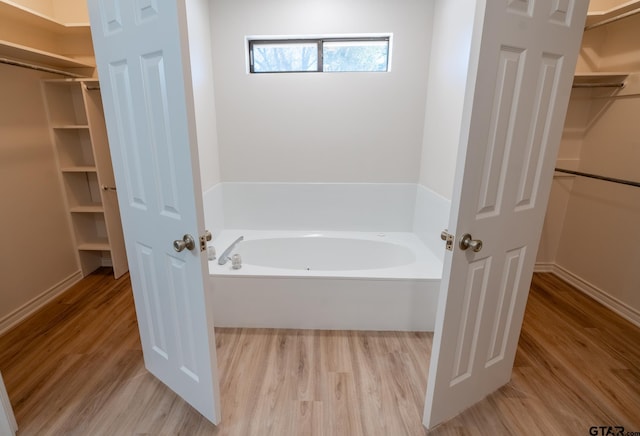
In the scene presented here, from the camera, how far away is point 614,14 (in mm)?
2072

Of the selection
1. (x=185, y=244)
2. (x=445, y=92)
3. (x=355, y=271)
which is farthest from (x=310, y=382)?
(x=445, y=92)

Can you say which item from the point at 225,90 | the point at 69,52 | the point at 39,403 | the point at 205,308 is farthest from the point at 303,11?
the point at 39,403

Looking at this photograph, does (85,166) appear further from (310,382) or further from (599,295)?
(599,295)

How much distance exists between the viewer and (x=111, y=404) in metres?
1.52

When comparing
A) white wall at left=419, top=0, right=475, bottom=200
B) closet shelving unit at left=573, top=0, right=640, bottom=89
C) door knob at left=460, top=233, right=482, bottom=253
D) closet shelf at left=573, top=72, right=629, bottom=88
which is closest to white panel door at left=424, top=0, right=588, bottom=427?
door knob at left=460, top=233, right=482, bottom=253

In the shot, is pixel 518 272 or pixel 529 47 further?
pixel 518 272

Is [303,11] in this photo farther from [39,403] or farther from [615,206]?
[39,403]

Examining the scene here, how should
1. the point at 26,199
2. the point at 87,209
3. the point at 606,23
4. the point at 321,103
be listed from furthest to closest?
the point at 321,103, the point at 87,209, the point at 26,199, the point at 606,23

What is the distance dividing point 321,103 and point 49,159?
7.51ft

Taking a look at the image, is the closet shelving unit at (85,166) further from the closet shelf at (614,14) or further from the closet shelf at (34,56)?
the closet shelf at (614,14)

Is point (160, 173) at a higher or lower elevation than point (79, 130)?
lower

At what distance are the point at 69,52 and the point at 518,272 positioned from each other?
3.68 meters

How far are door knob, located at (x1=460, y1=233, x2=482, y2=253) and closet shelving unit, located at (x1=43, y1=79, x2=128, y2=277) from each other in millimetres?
2795

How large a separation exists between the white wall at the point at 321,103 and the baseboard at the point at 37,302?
1.61 meters
